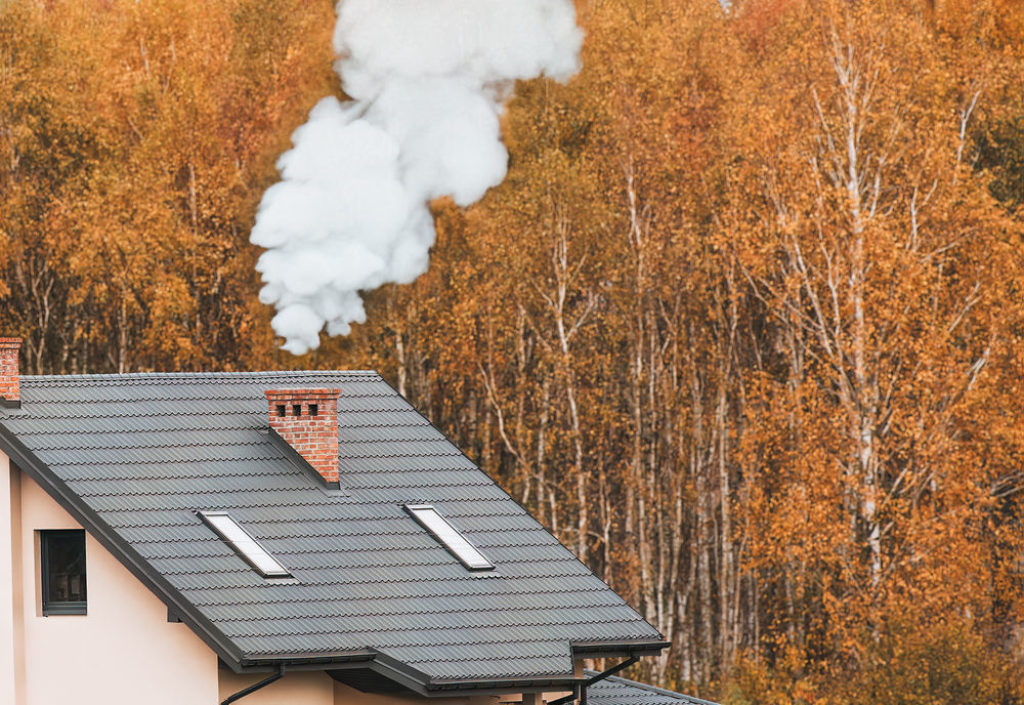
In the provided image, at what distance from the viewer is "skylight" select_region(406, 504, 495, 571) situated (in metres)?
18.6

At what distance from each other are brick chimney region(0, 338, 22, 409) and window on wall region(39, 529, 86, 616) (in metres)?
1.51

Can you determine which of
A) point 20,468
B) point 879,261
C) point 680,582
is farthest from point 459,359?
point 20,468

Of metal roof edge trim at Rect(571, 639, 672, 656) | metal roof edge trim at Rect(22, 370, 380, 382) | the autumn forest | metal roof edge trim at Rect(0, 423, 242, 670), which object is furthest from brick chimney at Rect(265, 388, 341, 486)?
the autumn forest

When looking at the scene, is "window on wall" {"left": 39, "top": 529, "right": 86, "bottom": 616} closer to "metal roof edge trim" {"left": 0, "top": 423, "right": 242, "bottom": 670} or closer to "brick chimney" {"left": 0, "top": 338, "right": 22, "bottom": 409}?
"metal roof edge trim" {"left": 0, "top": 423, "right": 242, "bottom": 670}

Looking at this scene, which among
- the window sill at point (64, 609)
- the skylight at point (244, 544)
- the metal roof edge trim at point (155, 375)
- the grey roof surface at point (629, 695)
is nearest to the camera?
the skylight at point (244, 544)

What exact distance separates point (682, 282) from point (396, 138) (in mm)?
6228

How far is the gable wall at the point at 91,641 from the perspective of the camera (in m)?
17.1

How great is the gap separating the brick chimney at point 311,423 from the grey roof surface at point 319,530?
9.4 inches

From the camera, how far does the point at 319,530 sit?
18.5 m

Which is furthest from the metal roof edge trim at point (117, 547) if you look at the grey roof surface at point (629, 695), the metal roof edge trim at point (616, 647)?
the grey roof surface at point (629, 695)

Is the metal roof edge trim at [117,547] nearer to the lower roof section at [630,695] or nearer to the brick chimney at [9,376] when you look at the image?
the brick chimney at [9,376]

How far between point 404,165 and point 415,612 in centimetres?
1656

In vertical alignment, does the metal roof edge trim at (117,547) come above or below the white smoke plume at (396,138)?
below

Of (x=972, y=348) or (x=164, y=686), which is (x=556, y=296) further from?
(x=164, y=686)
